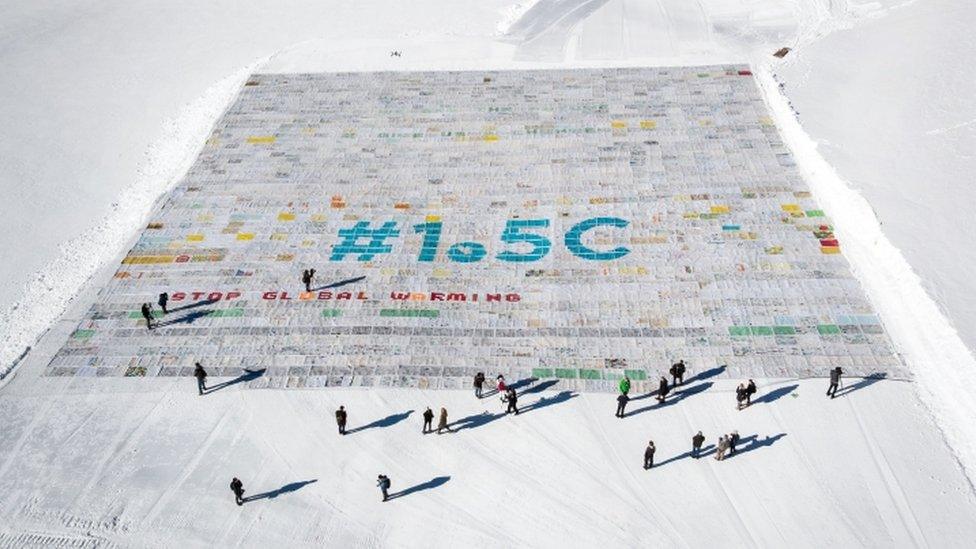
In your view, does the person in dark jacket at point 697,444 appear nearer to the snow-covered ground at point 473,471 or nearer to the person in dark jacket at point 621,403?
the snow-covered ground at point 473,471

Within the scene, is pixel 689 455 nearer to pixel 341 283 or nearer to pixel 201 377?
pixel 341 283

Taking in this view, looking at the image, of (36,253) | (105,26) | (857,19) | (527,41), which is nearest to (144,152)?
(36,253)

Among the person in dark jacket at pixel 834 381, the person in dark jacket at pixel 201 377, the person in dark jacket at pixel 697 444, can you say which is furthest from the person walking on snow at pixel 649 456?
the person in dark jacket at pixel 201 377

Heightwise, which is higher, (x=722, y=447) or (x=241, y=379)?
(x=722, y=447)

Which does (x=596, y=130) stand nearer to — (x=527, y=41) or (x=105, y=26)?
(x=527, y=41)

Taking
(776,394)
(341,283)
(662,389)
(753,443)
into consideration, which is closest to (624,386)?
(662,389)

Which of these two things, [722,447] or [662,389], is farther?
[662,389]
